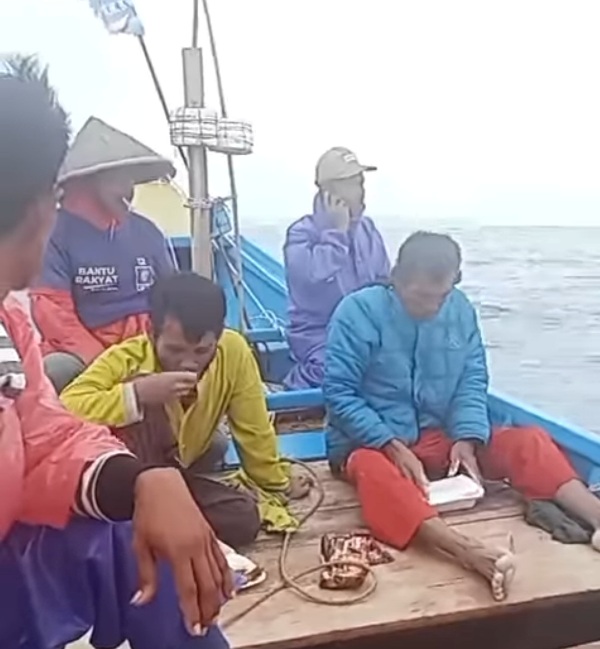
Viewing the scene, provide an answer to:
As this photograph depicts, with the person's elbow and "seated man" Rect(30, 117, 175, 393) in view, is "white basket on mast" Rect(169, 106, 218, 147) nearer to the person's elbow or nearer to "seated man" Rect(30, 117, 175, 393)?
"seated man" Rect(30, 117, 175, 393)

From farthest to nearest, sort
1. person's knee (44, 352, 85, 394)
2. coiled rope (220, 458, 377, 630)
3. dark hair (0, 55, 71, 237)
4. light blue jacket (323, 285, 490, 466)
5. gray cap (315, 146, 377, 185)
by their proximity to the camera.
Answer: gray cap (315, 146, 377, 185) < light blue jacket (323, 285, 490, 466) < coiled rope (220, 458, 377, 630) < person's knee (44, 352, 85, 394) < dark hair (0, 55, 71, 237)

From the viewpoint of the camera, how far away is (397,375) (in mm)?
1244

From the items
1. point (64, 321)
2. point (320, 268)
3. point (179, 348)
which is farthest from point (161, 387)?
point (320, 268)

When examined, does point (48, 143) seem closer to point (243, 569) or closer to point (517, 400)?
point (243, 569)

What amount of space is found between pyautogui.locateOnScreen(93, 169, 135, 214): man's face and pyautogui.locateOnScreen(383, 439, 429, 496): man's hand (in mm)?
400

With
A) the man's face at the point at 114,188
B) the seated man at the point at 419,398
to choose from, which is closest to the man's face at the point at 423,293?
the seated man at the point at 419,398

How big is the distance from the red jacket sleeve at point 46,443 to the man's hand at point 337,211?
928 millimetres

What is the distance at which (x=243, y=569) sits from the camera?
103cm

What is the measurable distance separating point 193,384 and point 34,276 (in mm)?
435

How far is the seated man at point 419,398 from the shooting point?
1.20m

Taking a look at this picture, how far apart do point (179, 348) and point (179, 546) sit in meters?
0.47

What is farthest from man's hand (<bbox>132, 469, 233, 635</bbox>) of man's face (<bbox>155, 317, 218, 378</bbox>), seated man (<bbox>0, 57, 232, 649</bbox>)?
man's face (<bbox>155, 317, 218, 378</bbox>)

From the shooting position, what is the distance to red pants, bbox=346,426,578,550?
114 centimetres

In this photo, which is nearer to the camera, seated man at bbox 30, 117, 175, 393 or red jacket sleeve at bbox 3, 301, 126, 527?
red jacket sleeve at bbox 3, 301, 126, 527
